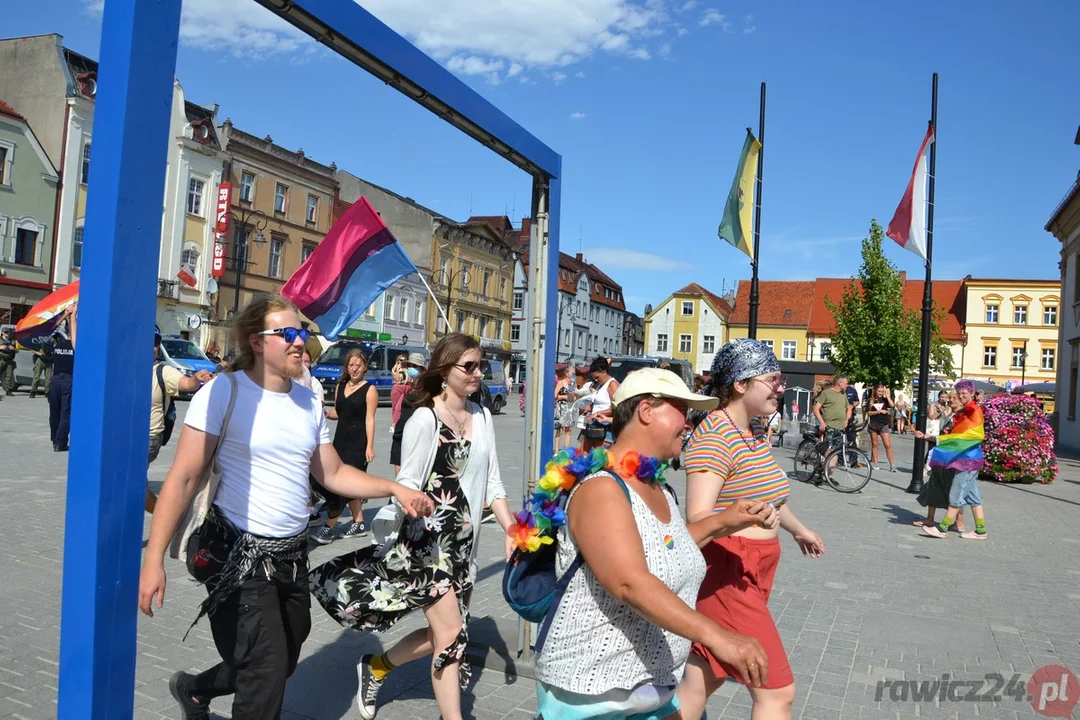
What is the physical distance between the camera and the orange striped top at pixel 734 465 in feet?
10.6

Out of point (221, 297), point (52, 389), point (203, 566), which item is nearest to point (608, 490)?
point (203, 566)

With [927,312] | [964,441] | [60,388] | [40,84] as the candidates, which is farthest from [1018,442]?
[40,84]

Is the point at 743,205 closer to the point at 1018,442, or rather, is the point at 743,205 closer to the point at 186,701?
the point at 1018,442

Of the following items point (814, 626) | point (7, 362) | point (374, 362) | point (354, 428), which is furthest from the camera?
point (374, 362)

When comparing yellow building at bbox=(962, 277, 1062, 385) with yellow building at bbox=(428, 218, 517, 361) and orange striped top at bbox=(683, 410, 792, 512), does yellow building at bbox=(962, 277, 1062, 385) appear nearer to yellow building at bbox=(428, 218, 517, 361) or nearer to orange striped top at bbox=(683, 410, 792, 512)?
yellow building at bbox=(428, 218, 517, 361)

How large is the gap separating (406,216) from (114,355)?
169ft

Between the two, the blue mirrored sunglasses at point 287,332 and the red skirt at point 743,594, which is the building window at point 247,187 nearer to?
the blue mirrored sunglasses at point 287,332

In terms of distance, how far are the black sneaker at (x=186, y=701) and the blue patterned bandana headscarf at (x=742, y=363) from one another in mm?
2427

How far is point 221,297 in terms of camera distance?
138 ft

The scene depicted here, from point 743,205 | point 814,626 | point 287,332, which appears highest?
point 743,205

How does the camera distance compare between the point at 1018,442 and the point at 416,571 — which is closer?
the point at 416,571

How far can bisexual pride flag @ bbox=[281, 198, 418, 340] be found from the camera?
4.70 metres

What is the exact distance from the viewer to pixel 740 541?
331 centimetres

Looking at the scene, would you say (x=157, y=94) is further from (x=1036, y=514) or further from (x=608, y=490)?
(x=1036, y=514)
